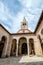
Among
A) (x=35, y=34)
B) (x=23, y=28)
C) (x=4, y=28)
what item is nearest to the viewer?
(x=4, y=28)

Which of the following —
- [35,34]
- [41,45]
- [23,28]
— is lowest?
[41,45]

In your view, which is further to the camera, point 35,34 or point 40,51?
point 35,34

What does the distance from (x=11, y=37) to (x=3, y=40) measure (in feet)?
5.89

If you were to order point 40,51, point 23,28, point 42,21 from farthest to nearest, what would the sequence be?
1. point 23,28
2. point 40,51
3. point 42,21

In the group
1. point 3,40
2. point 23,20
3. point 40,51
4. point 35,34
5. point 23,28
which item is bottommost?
point 40,51

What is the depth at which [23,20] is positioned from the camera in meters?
32.8

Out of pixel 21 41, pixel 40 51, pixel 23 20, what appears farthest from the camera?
pixel 23 20

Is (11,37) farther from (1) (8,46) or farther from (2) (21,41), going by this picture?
(2) (21,41)

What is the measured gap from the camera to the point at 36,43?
695 inches

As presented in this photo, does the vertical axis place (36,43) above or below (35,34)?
below

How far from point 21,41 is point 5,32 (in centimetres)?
530

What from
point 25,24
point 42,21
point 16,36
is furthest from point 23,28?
point 42,21

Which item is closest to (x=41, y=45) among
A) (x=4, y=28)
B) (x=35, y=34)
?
(x=35, y=34)

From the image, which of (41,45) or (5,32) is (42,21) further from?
(5,32)
